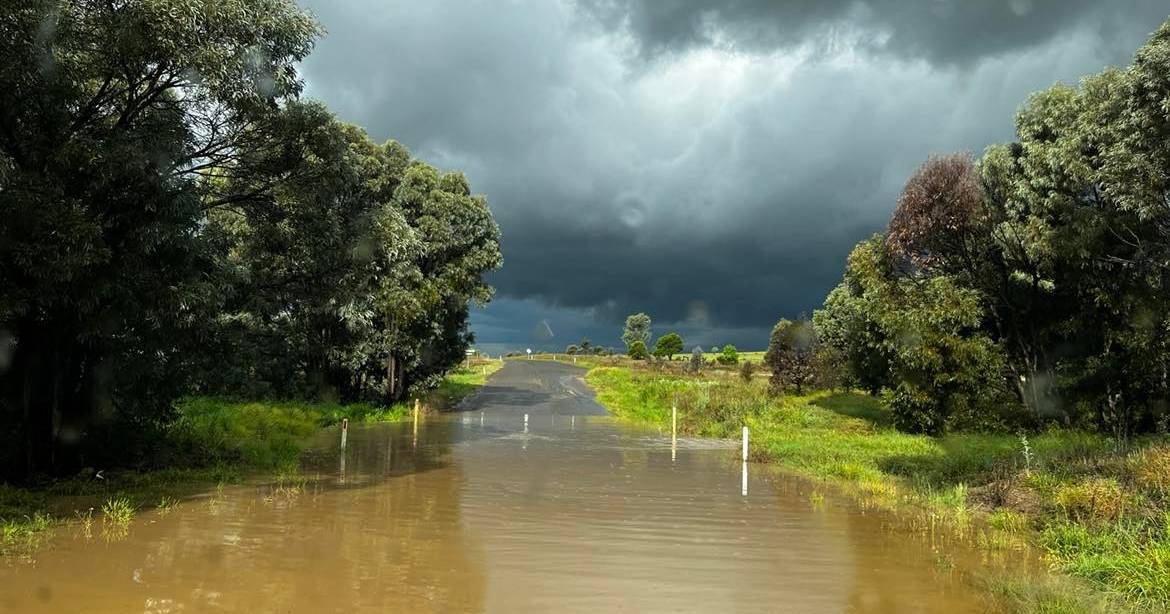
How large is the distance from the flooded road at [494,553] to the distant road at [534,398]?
68.9 feet

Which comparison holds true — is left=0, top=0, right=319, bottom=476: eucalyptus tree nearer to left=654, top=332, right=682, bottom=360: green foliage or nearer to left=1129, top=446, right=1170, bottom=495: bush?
left=1129, top=446, right=1170, bottom=495: bush

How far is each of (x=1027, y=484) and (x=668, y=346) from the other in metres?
100

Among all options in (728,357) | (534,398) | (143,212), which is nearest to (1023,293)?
(534,398)

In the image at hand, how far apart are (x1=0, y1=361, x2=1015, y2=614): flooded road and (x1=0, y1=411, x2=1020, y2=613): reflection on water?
30mm

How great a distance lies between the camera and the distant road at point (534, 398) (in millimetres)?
36719

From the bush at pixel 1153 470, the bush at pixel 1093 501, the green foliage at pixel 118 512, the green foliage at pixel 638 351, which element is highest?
the green foliage at pixel 638 351

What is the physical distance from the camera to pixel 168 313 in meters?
11.7

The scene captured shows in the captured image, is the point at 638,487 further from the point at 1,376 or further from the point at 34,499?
the point at 1,376

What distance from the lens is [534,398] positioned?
4431 centimetres

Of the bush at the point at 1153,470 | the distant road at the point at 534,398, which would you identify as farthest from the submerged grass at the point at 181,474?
the distant road at the point at 534,398

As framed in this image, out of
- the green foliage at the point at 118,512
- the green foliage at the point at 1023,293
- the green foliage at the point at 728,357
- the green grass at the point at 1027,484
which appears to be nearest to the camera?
the green grass at the point at 1027,484

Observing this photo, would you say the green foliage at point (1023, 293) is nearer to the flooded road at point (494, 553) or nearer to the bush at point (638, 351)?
the flooded road at point (494, 553)

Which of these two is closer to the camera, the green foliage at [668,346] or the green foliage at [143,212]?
the green foliage at [143,212]

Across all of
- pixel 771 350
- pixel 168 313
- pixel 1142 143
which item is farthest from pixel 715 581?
pixel 771 350
